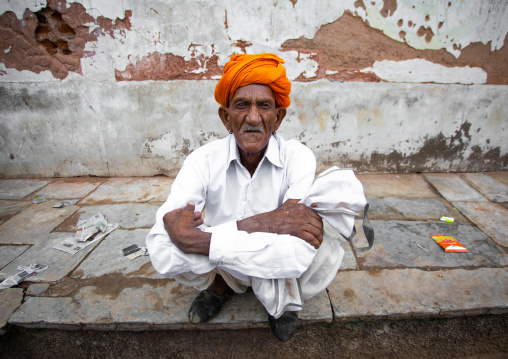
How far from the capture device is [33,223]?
2736 mm

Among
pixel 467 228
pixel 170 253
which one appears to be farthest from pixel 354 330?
pixel 467 228

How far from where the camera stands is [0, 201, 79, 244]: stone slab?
2.51 meters

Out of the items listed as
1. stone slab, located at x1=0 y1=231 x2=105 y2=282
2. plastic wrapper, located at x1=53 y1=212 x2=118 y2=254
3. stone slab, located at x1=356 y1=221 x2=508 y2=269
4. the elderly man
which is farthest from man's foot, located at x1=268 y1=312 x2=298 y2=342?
plastic wrapper, located at x1=53 y1=212 x2=118 y2=254

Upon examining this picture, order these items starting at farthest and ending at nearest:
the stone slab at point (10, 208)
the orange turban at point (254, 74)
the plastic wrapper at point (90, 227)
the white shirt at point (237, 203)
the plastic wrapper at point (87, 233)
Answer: the stone slab at point (10, 208) → the plastic wrapper at point (90, 227) → the plastic wrapper at point (87, 233) → the orange turban at point (254, 74) → the white shirt at point (237, 203)

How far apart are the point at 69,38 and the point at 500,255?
4.93 metres

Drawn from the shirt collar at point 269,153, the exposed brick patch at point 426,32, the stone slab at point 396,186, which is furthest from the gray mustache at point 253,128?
the exposed brick patch at point 426,32

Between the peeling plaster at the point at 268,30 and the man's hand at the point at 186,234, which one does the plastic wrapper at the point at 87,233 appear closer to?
the man's hand at the point at 186,234

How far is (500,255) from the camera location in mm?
2158

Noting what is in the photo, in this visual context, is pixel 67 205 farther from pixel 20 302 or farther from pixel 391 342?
pixel 391 342

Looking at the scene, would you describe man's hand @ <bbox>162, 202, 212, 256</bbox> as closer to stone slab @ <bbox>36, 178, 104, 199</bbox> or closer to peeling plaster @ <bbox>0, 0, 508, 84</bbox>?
peeling plaster @ <bbox>0, 0, 508, 84</bbox>

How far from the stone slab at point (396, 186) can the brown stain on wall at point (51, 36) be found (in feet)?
11.6

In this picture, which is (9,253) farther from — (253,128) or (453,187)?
(453,187)

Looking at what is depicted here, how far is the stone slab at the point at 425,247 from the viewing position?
2084 millimetres

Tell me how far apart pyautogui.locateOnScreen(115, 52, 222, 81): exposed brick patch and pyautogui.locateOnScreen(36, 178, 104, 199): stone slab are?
145 cm
